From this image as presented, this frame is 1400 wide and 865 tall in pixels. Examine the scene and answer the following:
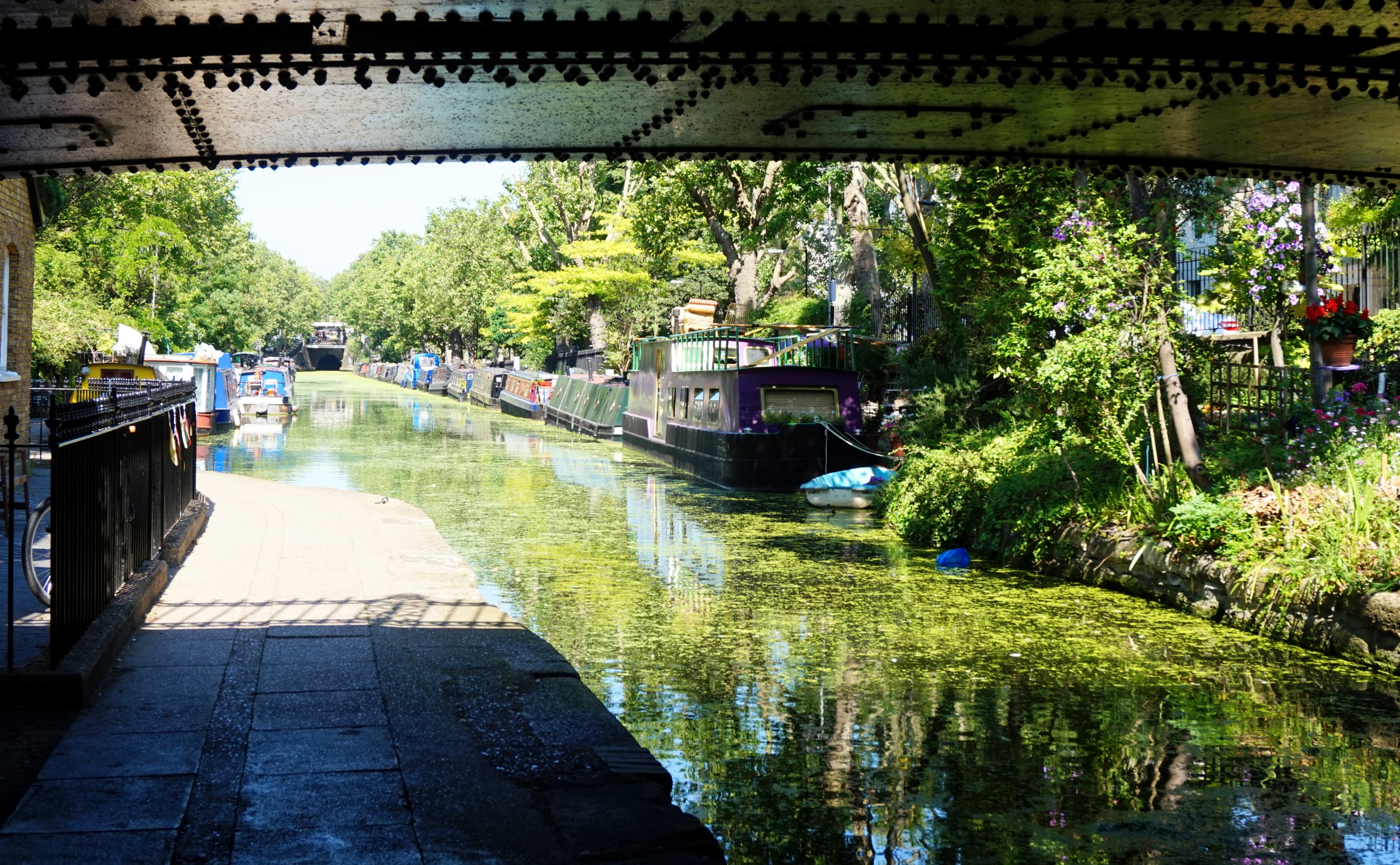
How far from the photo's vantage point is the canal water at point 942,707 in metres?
6.49

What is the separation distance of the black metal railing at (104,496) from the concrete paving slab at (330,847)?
2.57m

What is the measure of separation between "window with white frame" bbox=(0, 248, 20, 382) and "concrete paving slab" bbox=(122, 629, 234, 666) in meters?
9.51

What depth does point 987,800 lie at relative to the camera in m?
6.94

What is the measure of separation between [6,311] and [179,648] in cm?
1076

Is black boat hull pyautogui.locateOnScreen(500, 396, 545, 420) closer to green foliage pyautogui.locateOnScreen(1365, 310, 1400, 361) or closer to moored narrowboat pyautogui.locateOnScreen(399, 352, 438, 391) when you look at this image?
moored narrowboat pyautogui.locateOnScreen(399, 352, 438, 391)

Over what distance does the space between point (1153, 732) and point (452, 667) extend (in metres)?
4.60

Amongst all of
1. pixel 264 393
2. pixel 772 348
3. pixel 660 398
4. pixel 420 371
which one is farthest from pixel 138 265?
pixel 420 371

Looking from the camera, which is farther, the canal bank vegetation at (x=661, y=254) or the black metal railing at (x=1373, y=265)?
the canal bank vegetation at (x=661, y=254)

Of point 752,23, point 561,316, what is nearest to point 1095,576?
point 752,23

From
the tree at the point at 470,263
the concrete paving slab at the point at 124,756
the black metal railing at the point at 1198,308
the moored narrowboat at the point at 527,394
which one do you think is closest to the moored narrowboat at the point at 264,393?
the moored narrowboat at the point at 527,394

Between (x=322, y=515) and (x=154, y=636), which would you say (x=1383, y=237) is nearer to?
(x=322, y=515)

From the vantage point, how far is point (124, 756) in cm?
582

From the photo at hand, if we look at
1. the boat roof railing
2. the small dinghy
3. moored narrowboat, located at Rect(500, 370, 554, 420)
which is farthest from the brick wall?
moored narrowboat, located at Rect(500, 370, 554, 420)

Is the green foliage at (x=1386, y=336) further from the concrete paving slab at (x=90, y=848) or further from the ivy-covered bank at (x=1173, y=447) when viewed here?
the concrete paving slab at (x=90, y=848)
